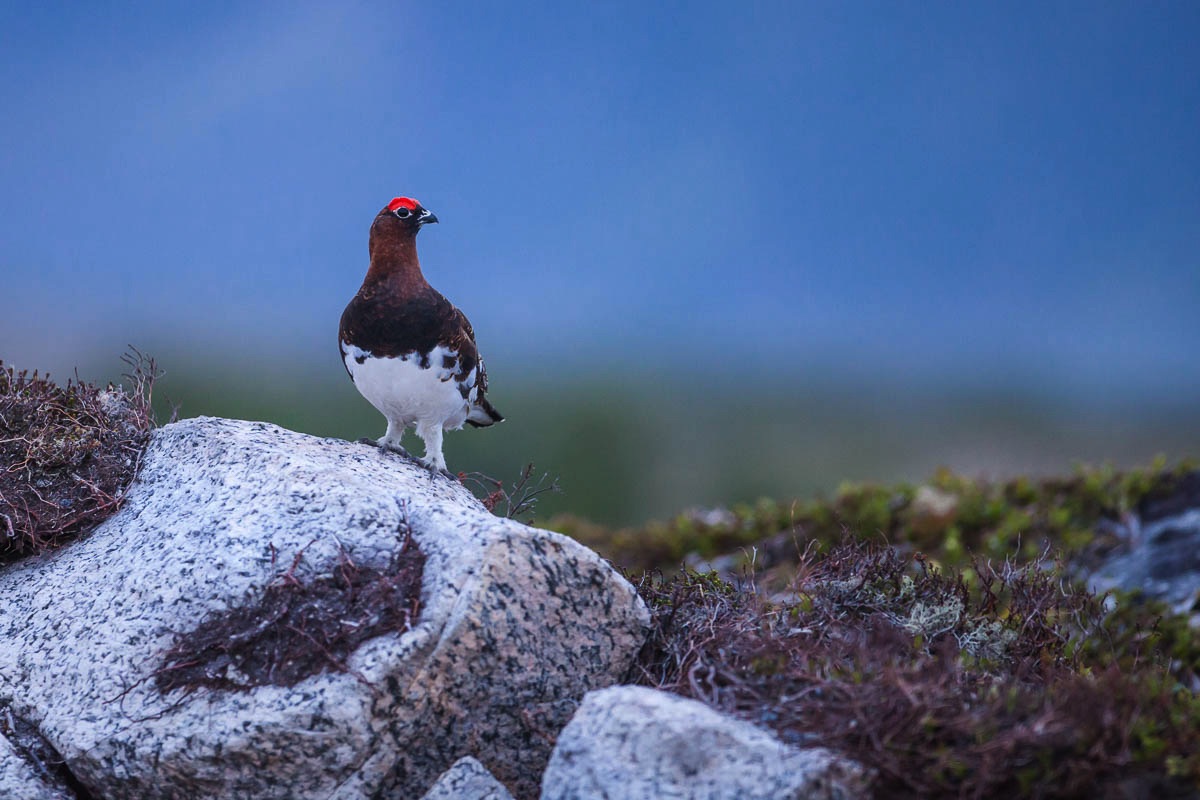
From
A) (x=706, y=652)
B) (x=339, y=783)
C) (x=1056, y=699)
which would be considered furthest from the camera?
(x=706, y=652)

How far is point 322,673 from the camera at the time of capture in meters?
4.79

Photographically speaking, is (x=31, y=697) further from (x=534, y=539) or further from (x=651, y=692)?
(x=651, y=692)

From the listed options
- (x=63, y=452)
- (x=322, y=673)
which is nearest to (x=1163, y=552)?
(x=322, y=673)

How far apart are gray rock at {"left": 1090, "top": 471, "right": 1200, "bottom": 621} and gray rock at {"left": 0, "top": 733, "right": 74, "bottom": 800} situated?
9829mm

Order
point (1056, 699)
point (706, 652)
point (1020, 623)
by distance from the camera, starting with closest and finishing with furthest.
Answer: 1. point (1056, 699)
2. point (706, 652)
3. point (1020, 623)

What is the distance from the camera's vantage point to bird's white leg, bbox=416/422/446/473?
24.0 feet

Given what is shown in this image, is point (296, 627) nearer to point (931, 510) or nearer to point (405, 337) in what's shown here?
point (405, 337)

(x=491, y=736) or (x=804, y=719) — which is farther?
(x=491, y=736)

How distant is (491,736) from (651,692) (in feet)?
3.19

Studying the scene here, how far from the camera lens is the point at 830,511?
45.6 ft

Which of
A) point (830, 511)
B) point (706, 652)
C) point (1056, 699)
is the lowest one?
point (830, 511)

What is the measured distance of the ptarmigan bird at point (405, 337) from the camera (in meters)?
6.88

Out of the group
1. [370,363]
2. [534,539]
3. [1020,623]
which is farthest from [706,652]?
[370,363]

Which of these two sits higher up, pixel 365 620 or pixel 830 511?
pixel 365 620
